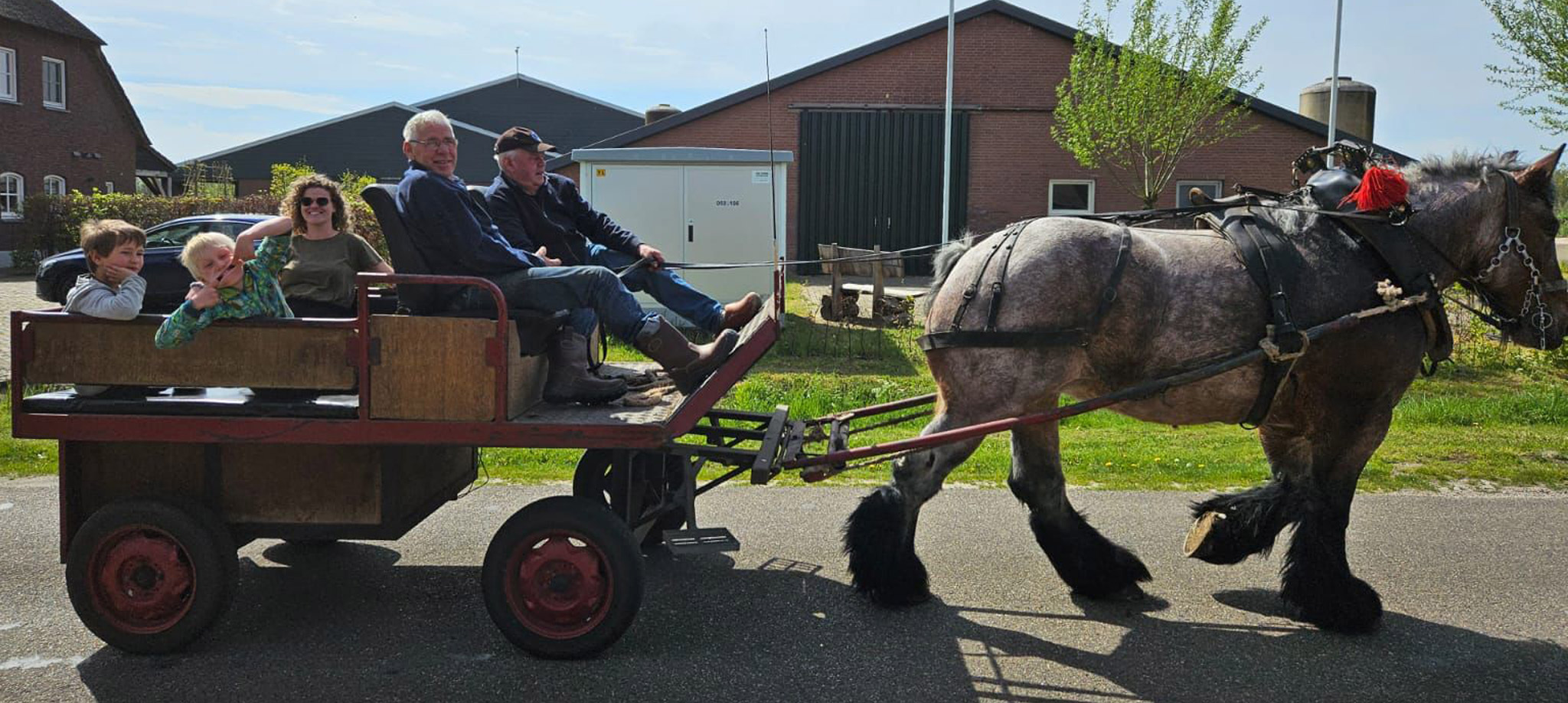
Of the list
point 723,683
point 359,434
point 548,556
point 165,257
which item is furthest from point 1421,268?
point 165,257

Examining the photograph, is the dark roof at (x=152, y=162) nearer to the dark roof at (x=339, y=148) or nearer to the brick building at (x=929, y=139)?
the dark roof at (x=339, y=148)

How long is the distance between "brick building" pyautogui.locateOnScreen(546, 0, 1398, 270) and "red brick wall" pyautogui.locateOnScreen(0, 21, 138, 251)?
12.3 m

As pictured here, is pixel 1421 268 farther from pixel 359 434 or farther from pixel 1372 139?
pixel 1372 139

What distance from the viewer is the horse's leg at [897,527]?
4.43 meters

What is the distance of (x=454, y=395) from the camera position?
3.90 meters

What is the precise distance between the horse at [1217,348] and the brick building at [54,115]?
83.0 ft

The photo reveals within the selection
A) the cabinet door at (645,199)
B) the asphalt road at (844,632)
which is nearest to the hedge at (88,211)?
the cabinet door at (645,199)

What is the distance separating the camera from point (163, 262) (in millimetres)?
12500

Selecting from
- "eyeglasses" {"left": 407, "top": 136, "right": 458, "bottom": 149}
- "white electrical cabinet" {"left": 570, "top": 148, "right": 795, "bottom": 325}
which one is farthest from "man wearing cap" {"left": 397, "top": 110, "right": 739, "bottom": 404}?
"white electrical cabinet" {"left": 570, "top": 148, "right": 795, "bottom": 325}

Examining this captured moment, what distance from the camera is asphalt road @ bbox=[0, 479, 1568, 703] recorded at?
3.74 metres

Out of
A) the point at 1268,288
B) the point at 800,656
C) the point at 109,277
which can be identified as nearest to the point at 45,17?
the point at 109,277

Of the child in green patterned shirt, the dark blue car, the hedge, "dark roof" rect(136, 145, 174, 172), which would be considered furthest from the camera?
"dark roof" rect(136, 145, 174, 172)

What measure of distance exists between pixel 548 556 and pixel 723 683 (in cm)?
78

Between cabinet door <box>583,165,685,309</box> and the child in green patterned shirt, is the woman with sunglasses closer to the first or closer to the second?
the child in green patterned shirt
